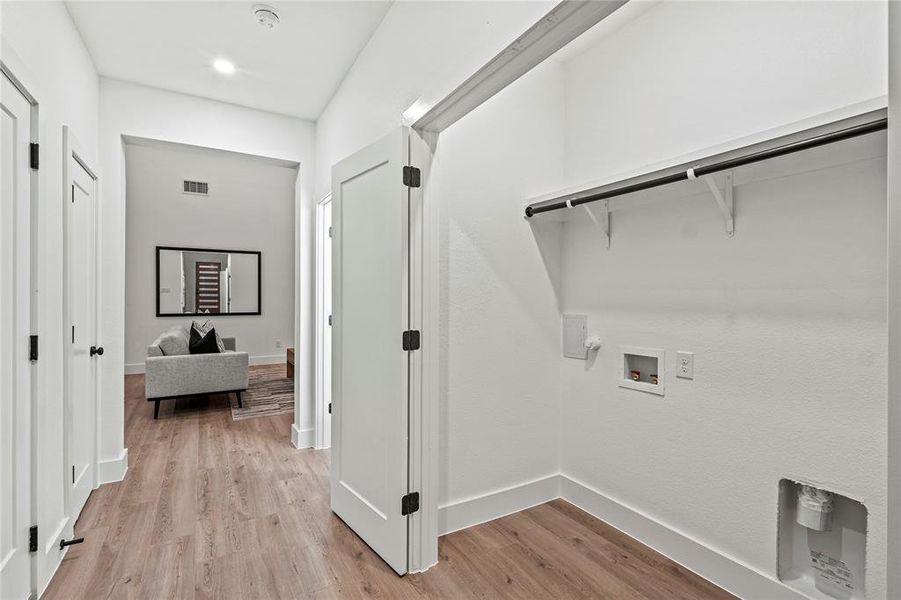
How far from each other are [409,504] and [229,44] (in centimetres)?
287

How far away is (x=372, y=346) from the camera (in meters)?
2.26

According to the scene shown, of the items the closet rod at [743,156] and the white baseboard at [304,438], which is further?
the white baseboard at [304,438]

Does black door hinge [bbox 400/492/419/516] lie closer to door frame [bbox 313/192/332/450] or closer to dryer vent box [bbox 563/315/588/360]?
dryer vent box [bbox 563/315/588/360]

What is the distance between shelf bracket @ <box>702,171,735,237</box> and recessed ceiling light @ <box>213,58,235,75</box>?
2950 mm

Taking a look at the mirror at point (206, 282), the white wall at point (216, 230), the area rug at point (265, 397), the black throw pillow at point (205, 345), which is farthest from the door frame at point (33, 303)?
the mirror at point (206, 282)

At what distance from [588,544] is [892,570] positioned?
1.92 metres

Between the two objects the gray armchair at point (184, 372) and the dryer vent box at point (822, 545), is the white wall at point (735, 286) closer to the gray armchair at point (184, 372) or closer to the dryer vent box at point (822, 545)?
the dryer vent box at point (822, 545)

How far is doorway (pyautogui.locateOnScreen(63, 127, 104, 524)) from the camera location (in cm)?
219

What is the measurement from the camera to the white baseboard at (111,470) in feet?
9.85

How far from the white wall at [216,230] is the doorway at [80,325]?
3.98 meters

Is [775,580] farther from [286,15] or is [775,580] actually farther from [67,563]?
[286,15]

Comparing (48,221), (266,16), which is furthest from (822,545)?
(266,16)

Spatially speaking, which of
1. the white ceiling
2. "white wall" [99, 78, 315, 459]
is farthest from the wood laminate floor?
the white ceiling

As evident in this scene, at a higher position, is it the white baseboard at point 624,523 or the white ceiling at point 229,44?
the white ceiling at point 229,44
